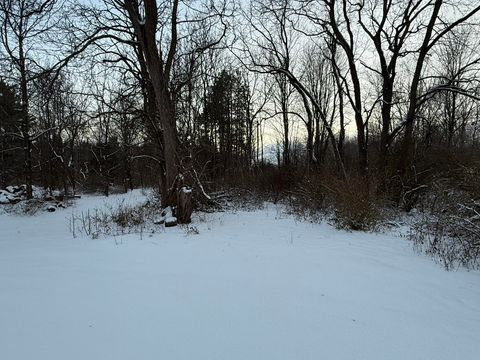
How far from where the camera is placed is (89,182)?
90.5ft

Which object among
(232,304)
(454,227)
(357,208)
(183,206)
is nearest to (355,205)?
(357,208)

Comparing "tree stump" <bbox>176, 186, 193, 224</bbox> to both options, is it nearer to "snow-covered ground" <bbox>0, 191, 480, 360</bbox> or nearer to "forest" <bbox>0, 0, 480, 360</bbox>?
"forest" <bbox>0, 0, 480, 360</bbox>

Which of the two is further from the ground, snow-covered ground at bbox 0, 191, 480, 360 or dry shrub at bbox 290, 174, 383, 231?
dry shrub at bbox 290, 174, 383, 231

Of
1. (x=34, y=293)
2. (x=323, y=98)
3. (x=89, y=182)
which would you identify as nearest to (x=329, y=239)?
(x=34, y=293)

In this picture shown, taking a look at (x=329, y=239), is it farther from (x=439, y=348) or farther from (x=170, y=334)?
(x=170, y=334)

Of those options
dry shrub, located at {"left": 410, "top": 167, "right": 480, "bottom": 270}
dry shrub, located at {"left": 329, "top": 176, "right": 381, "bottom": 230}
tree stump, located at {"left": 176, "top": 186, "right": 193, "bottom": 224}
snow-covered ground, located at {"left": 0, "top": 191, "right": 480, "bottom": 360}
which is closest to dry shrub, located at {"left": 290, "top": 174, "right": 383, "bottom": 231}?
dry shrub, located at {"left": 329, "top": 176, "right": 381, "bottom": 230}

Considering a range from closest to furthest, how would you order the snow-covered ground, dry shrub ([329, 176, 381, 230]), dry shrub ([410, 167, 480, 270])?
the snow-covered ground, dry shrub ([410, 167, 480, 270]), dry shrub ([329, 176, 381, 230])

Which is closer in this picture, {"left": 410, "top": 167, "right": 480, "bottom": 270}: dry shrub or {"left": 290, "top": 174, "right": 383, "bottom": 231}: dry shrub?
{"left": 410, "top": 167, "right": 480, "bottom": 270}: dry shrub

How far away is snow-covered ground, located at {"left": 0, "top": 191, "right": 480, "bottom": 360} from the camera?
7.77 ft

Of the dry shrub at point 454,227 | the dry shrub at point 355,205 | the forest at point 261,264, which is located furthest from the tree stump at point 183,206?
the dry shrub at point 454,227

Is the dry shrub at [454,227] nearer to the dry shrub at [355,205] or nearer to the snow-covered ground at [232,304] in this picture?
the snow-covered ground at [232,304]

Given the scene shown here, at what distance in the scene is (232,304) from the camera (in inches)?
124

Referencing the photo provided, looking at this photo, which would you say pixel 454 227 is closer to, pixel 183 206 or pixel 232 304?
pixel 232 304

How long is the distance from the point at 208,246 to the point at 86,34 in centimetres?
815
